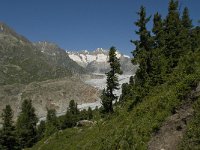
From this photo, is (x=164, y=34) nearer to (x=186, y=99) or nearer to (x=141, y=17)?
(x=141, y=17)

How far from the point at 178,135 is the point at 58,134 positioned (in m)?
32.0

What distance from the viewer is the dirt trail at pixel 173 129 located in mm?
21734

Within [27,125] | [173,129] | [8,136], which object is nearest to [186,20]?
[8,136]

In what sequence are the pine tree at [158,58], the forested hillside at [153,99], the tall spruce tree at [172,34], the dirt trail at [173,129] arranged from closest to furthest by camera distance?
the dirt trail at [173,129] → the forested hillside at [153,99] → the pine tree at [158,58] → the tall spruce tree at [172,34]

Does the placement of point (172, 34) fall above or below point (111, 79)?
above

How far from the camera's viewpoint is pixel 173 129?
22.8 metres

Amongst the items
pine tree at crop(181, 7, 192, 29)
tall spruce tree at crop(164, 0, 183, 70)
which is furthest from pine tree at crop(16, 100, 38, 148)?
tall spruce tree at crop(164, 0, 183, 70)

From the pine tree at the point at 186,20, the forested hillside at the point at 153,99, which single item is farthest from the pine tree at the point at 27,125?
the pine tree at the point at 186,20

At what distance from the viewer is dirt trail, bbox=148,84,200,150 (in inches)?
856

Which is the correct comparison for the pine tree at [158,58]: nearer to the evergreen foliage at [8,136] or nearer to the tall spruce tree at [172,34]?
the tall spruce tree at [172,34]

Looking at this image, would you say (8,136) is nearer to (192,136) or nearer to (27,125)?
(27,125)

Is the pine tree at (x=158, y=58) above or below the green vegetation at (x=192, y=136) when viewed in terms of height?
above

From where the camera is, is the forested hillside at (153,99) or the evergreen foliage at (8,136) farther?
the evergreen foliage at (8,136)

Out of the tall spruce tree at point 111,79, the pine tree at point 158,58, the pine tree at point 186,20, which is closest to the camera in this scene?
the pine tree at point 158,58
